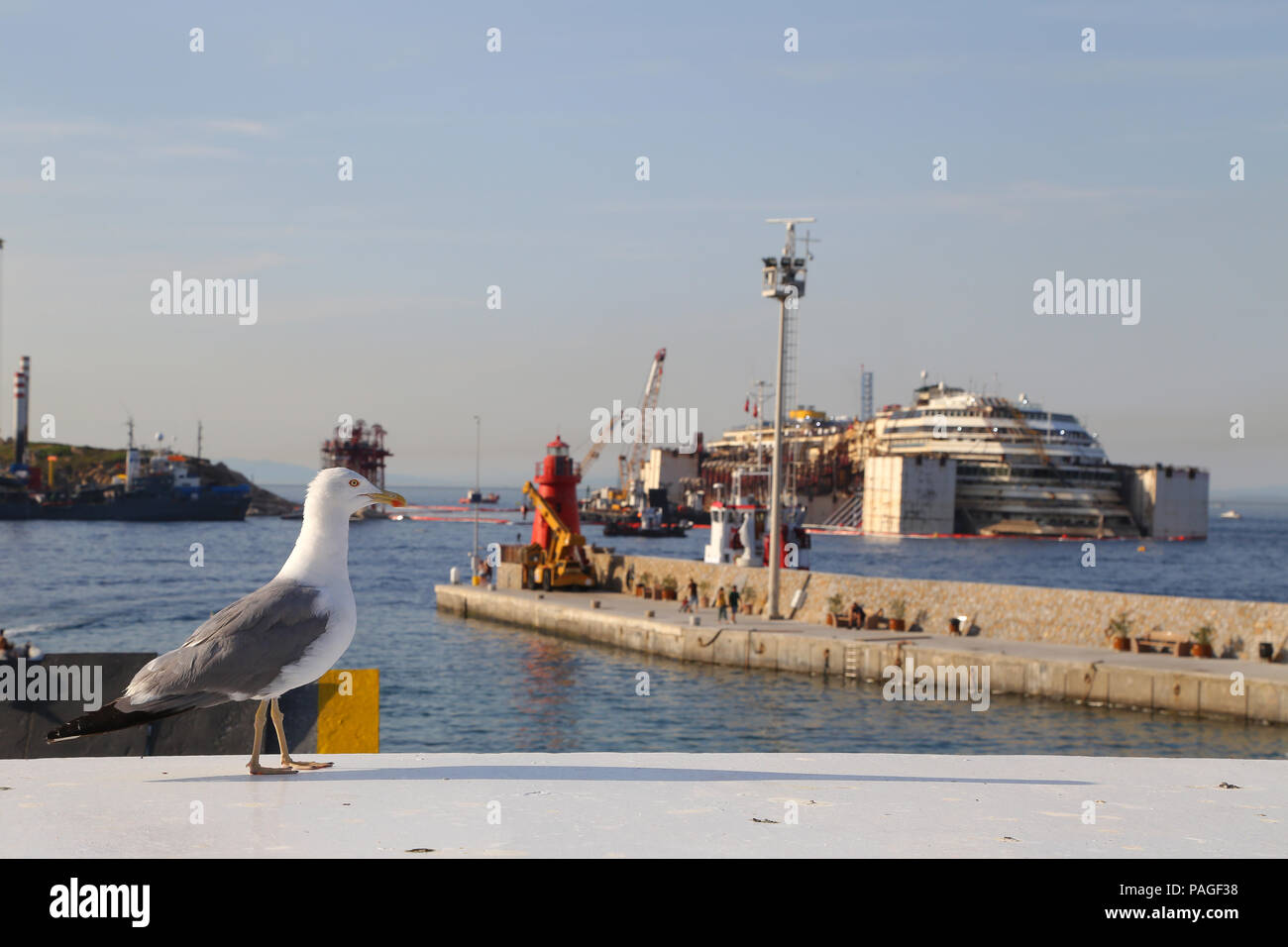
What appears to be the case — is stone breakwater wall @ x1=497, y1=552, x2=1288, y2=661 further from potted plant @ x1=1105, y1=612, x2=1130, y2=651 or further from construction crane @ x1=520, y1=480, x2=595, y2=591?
construction crane @ x1=520, y1=480, x2=595, y2=591

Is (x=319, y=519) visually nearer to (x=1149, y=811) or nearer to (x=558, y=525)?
(x=1149, y=811)

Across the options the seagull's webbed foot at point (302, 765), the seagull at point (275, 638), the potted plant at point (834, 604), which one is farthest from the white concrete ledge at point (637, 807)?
the potted plant at point (834, 604)

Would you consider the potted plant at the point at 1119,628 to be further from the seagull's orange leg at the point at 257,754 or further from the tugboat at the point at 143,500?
the tugboat at the point at 143,500

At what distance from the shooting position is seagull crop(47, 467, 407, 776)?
5.56 meters

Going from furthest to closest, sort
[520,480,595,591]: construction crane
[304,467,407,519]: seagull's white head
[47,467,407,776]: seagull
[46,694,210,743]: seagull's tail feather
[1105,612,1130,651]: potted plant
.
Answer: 1. [520,480,595,591]: construction crane
2. [1105,612,1130,651]: potted plant
3. [304,467,407,519]: seagull's white head
4. [47,467,407,776]: seagull
5. [46,694,210,743]: seagull's tail feather

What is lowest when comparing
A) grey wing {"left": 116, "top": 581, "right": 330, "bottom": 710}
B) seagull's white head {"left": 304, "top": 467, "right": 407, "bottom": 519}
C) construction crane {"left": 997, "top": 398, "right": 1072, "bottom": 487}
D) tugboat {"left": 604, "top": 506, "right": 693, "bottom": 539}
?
tugboat {"left": 604, "top": 506, "right": 693, "bottom": 539}

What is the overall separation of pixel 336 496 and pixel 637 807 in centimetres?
215

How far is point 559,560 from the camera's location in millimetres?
48000

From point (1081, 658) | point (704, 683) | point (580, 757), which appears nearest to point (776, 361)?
point (704, 683)

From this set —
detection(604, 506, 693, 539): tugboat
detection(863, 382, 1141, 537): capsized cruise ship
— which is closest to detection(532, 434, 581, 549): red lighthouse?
detection(604, 506, 693, 539): tugboat

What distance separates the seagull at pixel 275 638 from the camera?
556cm

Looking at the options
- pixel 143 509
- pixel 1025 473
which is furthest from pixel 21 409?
pixel 1025 473

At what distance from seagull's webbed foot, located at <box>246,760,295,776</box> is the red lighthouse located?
137 ft
